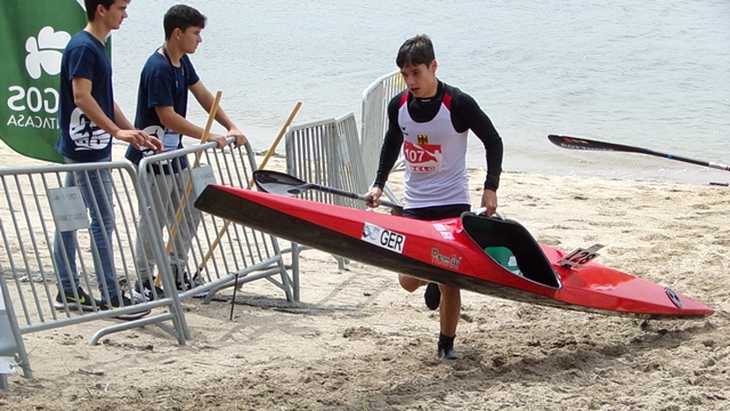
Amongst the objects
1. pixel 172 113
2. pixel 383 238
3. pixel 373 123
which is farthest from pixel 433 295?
pixel 373 123

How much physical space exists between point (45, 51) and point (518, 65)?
1628 cm

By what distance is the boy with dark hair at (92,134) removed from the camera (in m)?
7.05

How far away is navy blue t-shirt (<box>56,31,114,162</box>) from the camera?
7.20 meters

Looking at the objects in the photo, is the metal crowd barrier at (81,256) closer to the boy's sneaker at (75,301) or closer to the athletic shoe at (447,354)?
the boy's sneaker at (75,301)

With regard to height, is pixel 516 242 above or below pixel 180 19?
below

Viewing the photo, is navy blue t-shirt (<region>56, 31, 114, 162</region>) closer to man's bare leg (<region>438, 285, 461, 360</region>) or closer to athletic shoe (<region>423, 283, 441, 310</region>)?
athletic shoe (<region>423, 283, 441, 310</region>)

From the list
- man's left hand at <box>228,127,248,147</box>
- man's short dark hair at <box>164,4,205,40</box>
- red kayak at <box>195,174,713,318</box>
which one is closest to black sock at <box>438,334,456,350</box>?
red kayak at <box>195,174,713,318</box>

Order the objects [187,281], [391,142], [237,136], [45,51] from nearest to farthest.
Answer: [391,142], [187,281], [237,136], [45,51]

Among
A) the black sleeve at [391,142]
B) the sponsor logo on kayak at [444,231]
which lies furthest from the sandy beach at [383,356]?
the black sleeve at [391,142]

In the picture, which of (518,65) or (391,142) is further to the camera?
(518,65)

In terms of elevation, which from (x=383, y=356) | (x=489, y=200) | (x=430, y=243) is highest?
(x=489, y=200)

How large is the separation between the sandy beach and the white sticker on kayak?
0.64m

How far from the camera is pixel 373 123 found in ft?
36.5

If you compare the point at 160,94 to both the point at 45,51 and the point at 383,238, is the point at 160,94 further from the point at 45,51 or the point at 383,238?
the point at 383,238
